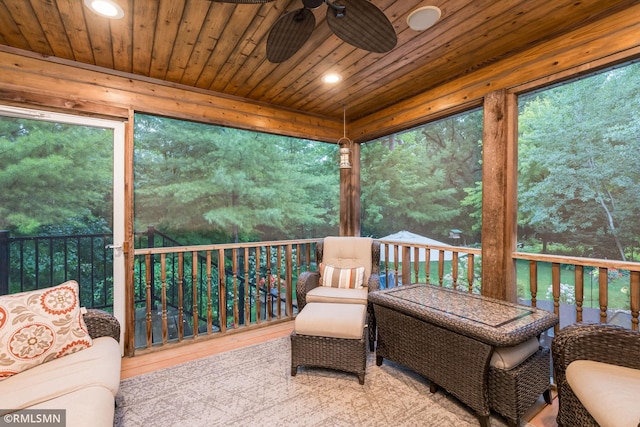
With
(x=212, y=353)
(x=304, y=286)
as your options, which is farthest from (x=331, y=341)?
(x=212, y=353)

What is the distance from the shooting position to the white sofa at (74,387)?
1.19m

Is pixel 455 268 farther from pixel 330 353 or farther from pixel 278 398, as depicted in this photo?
pixel 278 398

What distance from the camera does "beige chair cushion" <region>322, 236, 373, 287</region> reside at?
125 inches

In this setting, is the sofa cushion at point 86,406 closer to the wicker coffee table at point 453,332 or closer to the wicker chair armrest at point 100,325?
the wicker chair armrest at point 100,325

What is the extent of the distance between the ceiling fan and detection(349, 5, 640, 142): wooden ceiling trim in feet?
4.18

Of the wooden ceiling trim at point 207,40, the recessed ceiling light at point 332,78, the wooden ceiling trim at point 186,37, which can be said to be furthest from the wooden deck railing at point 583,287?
the wooden ceiling trim at point 186,37

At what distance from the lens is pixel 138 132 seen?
9.26 ft

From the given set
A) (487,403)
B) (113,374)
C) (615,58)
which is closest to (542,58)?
(615,58)

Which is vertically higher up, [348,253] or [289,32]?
[289,32]

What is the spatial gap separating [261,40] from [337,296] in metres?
2.19

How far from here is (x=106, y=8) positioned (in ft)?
5.88

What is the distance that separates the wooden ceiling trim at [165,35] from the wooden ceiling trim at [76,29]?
1.39ft

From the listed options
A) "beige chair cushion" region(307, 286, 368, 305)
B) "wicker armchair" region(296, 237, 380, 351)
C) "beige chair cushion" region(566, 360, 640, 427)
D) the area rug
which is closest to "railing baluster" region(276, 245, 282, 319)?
"wicker armchair" region(296, 237, 380, 351)

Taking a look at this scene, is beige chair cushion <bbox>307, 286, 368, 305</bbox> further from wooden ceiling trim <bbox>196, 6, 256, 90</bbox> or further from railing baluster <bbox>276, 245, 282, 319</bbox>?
wooden ceiling trim <bbox>196, 6, 256, 90</bbox>
